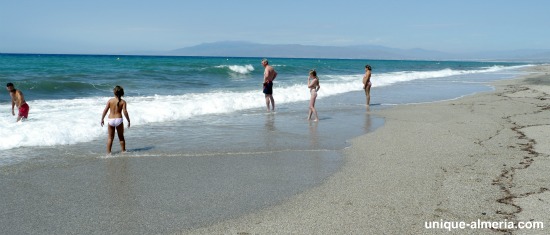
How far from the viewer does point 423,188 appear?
5383mm

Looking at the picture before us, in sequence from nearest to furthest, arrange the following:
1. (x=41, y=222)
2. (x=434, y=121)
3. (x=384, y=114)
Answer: (x=41, y=222)
(x=434, y=121)
(x=384, y=114)

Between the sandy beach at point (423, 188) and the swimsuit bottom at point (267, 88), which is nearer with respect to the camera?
the sandy beach at point (423, 188)

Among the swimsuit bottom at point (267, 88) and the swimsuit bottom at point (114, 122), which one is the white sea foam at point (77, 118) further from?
the swimsuit bottom at point (114, 122)

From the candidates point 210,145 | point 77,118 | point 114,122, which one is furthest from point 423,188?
point 77,118

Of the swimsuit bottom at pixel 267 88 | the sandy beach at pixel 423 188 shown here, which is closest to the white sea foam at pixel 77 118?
the swimsuit bottom at pixel 267 88

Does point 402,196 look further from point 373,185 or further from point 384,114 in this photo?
point 384,114

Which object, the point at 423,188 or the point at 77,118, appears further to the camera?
the point at 77,118

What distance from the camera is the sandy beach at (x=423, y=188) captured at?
4.29 m

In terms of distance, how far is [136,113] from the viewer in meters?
11.6

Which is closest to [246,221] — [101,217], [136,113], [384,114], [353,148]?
[101,217]

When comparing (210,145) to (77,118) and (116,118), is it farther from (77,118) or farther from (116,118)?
(77,118)

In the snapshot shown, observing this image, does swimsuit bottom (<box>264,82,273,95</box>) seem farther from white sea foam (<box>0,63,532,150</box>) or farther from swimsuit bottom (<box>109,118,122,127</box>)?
swimsuit bottom (<box>109,118,122,127</box>)

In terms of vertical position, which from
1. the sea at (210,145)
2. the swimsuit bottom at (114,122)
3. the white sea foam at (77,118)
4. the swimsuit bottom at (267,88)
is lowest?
the sea at (210,145)

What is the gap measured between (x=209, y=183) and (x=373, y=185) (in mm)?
2033
